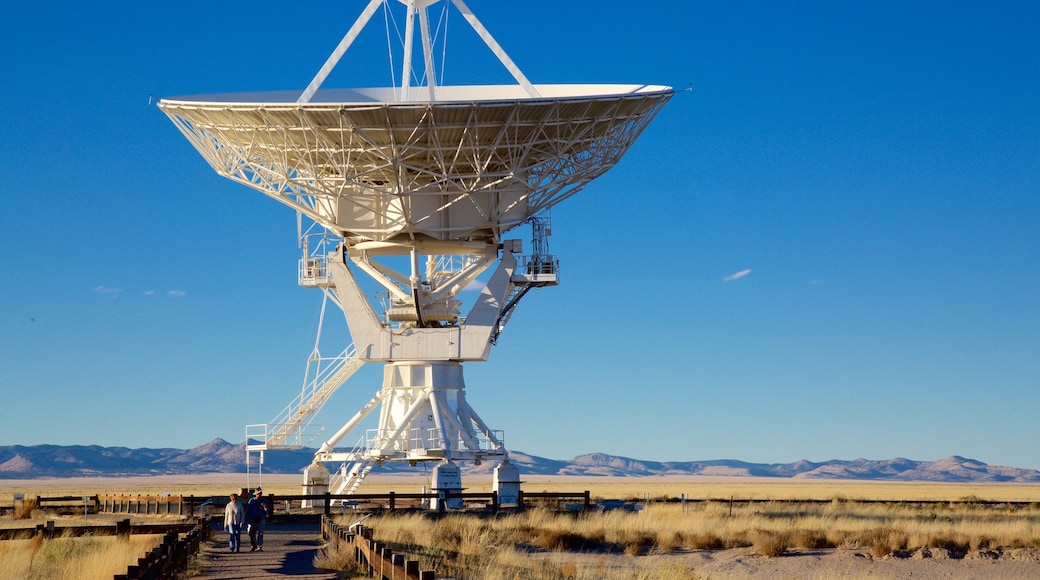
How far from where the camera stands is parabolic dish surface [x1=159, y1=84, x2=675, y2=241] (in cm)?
3300

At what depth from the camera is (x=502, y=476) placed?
38.0 metres

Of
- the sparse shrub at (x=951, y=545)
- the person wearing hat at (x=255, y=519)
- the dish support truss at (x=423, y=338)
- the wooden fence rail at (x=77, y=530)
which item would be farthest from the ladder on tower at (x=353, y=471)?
the sparse shrub at (x=951, y=545)

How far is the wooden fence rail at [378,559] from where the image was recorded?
1338 cm

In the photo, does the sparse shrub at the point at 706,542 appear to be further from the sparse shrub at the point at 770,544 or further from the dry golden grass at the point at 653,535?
the sparse shrub at the point at 770,544

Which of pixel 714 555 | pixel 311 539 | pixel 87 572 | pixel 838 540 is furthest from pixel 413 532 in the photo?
pixel 87 572

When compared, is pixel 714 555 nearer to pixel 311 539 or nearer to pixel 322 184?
pixel 311 539

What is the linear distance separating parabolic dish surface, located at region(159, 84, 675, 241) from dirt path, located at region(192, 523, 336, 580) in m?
9.43

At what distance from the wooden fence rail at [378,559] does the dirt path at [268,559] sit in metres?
0.49

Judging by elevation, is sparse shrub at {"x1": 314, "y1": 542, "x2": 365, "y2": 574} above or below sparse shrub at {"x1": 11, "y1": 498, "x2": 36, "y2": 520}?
below

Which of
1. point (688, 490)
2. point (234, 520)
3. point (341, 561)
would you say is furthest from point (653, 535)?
point (688, 490)

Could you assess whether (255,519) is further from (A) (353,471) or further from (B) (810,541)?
(A) (353,471)

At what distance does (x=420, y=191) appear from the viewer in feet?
117

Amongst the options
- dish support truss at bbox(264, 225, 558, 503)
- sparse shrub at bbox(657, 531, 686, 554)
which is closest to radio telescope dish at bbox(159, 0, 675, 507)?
dish support truss at bbox(264, 225, 558, 503)

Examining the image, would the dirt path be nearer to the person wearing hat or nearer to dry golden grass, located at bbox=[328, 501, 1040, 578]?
the person wearing hat
